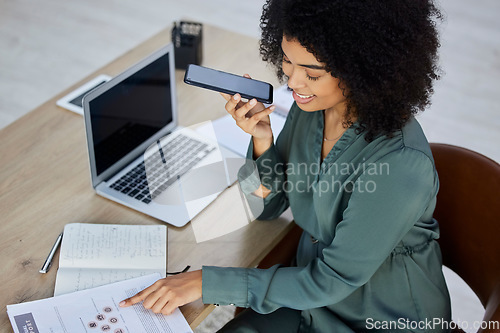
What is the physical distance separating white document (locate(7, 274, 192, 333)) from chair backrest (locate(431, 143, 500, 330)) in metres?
0.69

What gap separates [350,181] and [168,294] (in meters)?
0.43

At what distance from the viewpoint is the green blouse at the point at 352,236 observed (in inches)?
43.6

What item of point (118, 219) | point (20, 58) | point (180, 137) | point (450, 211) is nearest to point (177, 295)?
point (118, 219)

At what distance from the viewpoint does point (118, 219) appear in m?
1.33

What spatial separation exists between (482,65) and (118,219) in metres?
2.80

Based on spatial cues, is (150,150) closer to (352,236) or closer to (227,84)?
(227,84)

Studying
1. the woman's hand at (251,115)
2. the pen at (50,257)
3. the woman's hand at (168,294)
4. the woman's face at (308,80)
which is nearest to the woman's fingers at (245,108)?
the woman's hand at (251,115)

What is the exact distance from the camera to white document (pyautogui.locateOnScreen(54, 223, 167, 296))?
46.0 inches

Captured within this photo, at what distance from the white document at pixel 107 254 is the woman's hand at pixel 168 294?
7 centimetres

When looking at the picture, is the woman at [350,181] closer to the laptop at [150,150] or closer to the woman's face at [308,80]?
the woman's face at [308,80]

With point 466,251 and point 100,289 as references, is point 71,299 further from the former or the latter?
point 466,251

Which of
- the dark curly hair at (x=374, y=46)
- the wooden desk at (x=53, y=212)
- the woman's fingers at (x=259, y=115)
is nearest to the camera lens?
the dark curly hair at (x=374, y=46)

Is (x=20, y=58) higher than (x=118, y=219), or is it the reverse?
(x=118, y=219)

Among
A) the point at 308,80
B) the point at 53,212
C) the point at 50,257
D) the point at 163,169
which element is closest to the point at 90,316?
the point at 50,257
